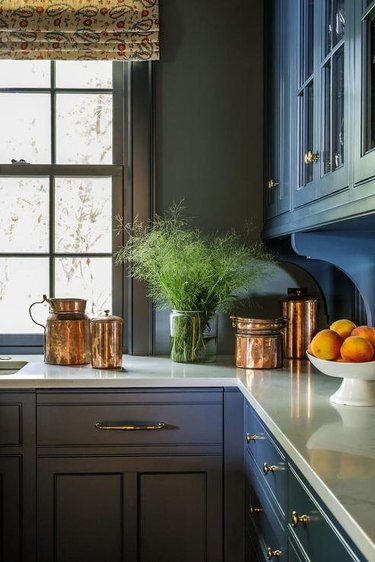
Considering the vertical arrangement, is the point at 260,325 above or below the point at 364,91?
below

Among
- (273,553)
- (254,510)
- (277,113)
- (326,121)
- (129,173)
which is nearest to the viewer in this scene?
(273,553)

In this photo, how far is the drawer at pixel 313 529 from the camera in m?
1.09

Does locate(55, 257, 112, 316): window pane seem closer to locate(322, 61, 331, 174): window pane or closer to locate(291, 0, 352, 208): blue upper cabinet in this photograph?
locate(291, 0, 352, 208): blue upper cabinet

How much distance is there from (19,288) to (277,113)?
128 cm

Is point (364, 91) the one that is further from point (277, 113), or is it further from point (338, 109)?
point (277, 113)

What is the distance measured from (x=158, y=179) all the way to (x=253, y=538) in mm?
1442

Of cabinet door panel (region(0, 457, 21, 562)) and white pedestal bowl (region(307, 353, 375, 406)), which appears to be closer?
white pedestal bowl (region(307, 353, 375, 406))

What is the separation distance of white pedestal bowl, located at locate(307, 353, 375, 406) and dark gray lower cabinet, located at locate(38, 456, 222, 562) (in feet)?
2.09

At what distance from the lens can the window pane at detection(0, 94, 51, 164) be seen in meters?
2.89

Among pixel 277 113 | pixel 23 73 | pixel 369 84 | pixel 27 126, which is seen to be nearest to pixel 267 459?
pixel 369 84

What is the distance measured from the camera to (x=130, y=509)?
2.26 m

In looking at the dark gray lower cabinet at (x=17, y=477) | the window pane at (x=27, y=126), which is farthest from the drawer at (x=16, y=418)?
the window pane at (x=27, y=126)

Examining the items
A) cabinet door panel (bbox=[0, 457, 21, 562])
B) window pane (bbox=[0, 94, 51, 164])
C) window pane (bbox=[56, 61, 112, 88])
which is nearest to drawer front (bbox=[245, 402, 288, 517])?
cabinet door panel (bbox=[0, 457, 21, 562])

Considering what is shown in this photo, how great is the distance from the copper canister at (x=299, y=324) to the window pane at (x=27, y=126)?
3.86 ft
